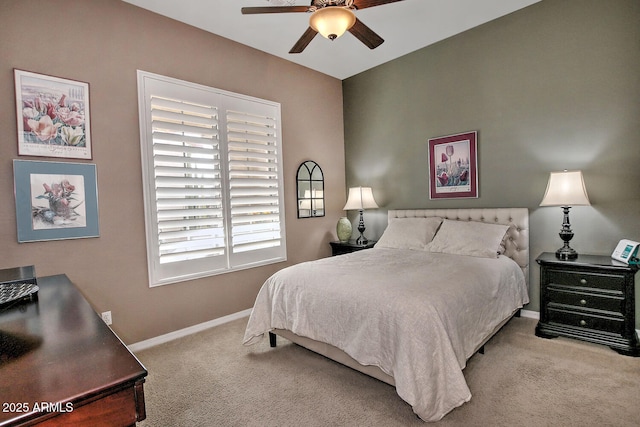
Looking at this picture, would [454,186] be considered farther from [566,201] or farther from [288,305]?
[288,305]

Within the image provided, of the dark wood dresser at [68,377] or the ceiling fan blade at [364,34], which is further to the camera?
the ceiling fan blade at [364,34]

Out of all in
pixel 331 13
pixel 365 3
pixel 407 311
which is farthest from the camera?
pixel 365 3

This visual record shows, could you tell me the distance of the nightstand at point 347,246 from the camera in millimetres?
4281

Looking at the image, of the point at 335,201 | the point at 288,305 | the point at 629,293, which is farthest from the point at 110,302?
the point at 629,293

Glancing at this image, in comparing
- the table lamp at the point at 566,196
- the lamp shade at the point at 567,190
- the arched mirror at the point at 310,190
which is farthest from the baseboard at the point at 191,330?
the arched mirror at the point at 310,190

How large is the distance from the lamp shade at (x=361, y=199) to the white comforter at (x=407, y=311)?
1371mm

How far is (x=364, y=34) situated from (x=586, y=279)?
268cm

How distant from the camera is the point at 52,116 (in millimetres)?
2514

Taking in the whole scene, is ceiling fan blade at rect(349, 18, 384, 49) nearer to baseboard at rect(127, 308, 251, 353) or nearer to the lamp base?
the lamp base

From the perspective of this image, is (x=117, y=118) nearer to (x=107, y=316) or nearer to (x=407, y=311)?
(x=107, y=316)

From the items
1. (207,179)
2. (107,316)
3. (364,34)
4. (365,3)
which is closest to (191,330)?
(107,316)

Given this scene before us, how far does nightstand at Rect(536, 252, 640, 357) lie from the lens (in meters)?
2.49

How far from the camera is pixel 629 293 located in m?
2.49

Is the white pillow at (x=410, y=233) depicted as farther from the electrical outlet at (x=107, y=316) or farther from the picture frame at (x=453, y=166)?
the electrical outlet at (x=107, y=316)
